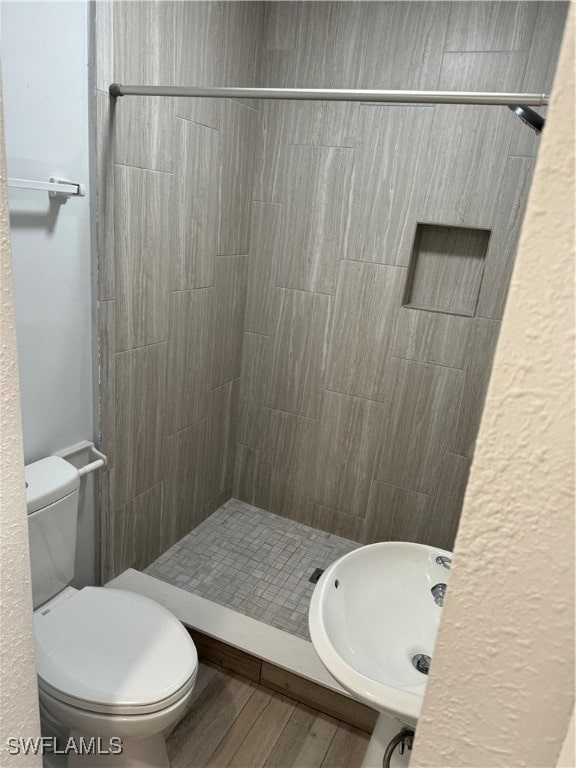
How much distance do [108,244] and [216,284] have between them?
0.67 meters

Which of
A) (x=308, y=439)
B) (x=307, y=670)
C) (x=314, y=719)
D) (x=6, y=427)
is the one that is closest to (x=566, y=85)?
(x=6, y=427)

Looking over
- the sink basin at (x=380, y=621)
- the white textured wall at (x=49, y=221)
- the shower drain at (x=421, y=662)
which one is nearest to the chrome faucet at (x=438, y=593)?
the sink basin at (x=380, y=621)

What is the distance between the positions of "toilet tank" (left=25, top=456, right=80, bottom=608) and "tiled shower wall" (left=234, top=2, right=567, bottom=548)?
1.18 metres

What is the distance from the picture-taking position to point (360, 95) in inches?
53.8

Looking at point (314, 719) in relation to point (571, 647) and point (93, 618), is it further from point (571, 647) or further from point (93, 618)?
point (571, 647)

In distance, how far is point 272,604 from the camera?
2.19 m

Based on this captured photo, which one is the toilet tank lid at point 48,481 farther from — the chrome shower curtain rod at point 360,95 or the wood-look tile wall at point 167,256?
the chrome shower curtain rod at point 360,95

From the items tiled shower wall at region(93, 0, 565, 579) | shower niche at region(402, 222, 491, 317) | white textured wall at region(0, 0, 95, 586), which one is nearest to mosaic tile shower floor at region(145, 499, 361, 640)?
tiled shower wall at region(93, 0, 565, 579)

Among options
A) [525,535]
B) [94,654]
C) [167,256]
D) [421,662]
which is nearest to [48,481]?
[94,654]

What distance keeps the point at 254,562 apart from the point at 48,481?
1103 mm

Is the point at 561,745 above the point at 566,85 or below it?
below

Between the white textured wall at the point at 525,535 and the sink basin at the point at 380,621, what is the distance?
0.66 m

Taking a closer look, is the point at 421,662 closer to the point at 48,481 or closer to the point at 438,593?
the point at 438,593

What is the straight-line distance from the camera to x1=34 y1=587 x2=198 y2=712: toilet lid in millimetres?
1375
